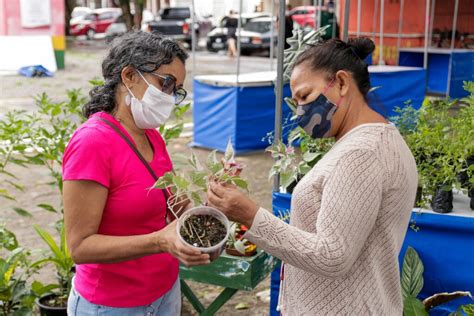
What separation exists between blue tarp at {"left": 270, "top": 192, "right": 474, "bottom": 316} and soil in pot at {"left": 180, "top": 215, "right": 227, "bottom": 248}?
1533mm

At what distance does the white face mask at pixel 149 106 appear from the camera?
1.93 m

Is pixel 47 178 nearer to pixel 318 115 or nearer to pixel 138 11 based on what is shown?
pixel 318 115

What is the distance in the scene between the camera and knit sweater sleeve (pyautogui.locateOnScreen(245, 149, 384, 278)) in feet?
4.92

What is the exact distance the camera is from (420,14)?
45.2ft

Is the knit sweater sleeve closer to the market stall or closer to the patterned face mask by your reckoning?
the patterned face mask

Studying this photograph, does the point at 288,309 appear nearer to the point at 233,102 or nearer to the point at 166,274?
the point at 166,274

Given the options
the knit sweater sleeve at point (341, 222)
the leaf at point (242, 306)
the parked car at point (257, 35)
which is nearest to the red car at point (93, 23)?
the parked car at point (257, 35)

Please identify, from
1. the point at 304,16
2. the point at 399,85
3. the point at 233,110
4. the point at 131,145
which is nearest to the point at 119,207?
the point at 131,145

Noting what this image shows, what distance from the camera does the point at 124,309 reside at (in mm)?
1932

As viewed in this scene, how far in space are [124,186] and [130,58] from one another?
420 millimetres

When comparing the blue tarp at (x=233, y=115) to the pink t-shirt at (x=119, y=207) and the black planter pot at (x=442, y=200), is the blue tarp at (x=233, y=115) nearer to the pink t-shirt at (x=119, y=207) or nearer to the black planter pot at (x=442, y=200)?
the black planter pot at (x=442, y=200)

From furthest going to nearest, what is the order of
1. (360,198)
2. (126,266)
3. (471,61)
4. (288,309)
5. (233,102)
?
1. (471,61)
2. (233,102)
3. (126,266)
4. (288,309)
5. (360,198)

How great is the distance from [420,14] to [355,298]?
43.6 feet

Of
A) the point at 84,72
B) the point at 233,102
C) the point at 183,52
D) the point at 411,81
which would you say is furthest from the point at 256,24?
the point at 183,52
